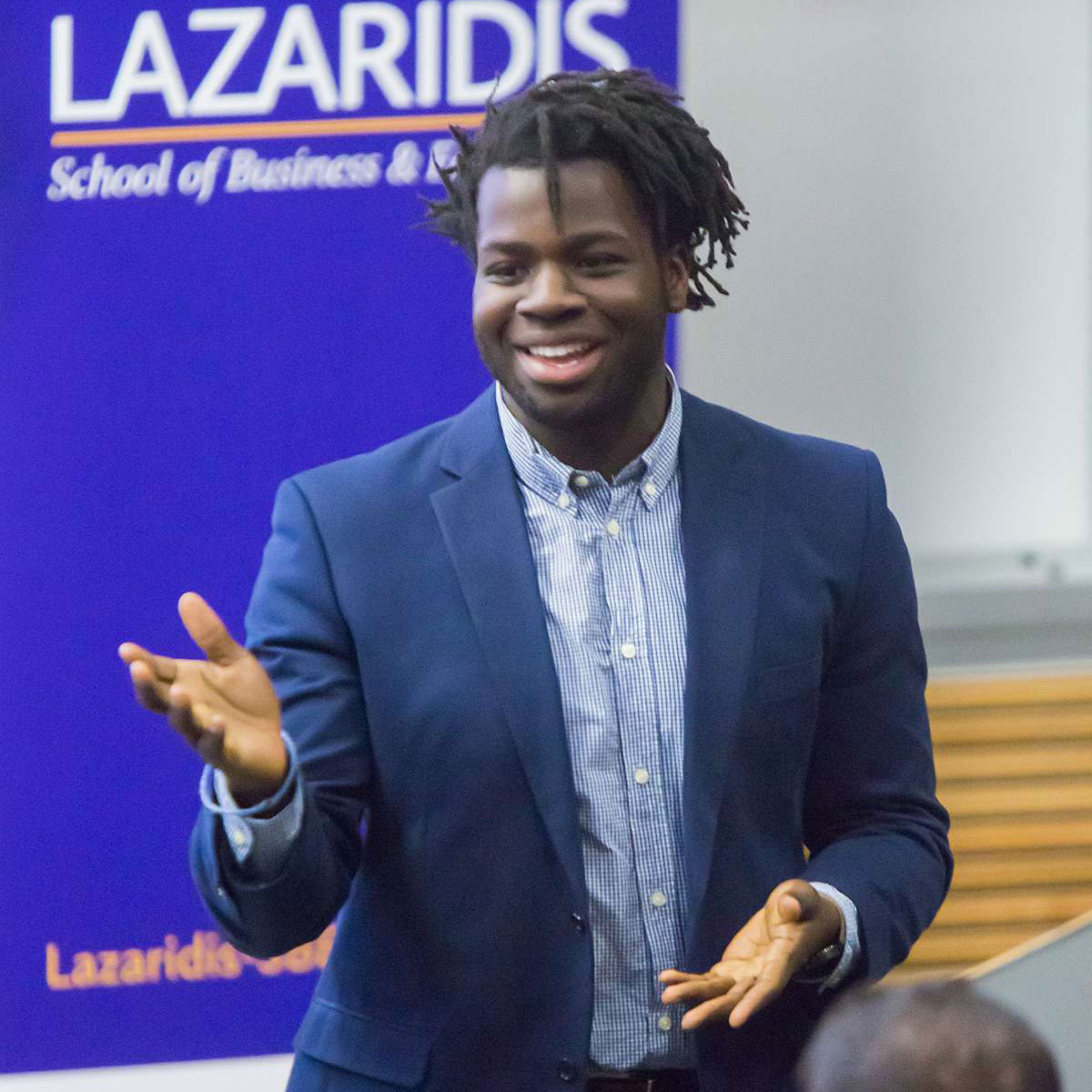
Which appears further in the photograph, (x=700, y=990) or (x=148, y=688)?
(x=700, y=990)

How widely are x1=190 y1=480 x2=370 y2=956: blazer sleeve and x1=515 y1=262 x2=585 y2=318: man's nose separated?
0.36 metres

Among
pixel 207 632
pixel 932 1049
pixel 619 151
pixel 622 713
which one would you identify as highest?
pixel 619 151

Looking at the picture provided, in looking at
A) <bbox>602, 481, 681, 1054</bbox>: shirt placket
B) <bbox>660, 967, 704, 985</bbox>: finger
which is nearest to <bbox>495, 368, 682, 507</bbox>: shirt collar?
<bbox>602, 481, 681, 1054</bbox>: shirt placket

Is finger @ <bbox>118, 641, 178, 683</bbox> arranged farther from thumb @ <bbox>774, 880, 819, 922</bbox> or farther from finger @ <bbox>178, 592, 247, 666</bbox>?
thumb @ <bbox>774, 880, 819, 922</bbox>

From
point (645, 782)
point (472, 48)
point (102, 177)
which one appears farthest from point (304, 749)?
point (472, 48)

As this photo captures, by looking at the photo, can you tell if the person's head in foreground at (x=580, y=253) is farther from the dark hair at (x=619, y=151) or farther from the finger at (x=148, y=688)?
the finger at (x=148, y=688)

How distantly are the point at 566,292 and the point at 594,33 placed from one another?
1.13 metres

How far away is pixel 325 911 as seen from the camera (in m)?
2.10

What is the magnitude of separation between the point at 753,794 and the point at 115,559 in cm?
140

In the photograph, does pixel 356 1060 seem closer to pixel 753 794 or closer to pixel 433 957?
pixel 433 957

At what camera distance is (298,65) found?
3139 mm

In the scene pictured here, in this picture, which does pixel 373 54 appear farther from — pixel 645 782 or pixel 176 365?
pixel 645 782

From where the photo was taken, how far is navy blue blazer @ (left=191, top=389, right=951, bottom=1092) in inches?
84.4

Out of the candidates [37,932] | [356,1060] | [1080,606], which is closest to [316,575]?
[356,1060]
